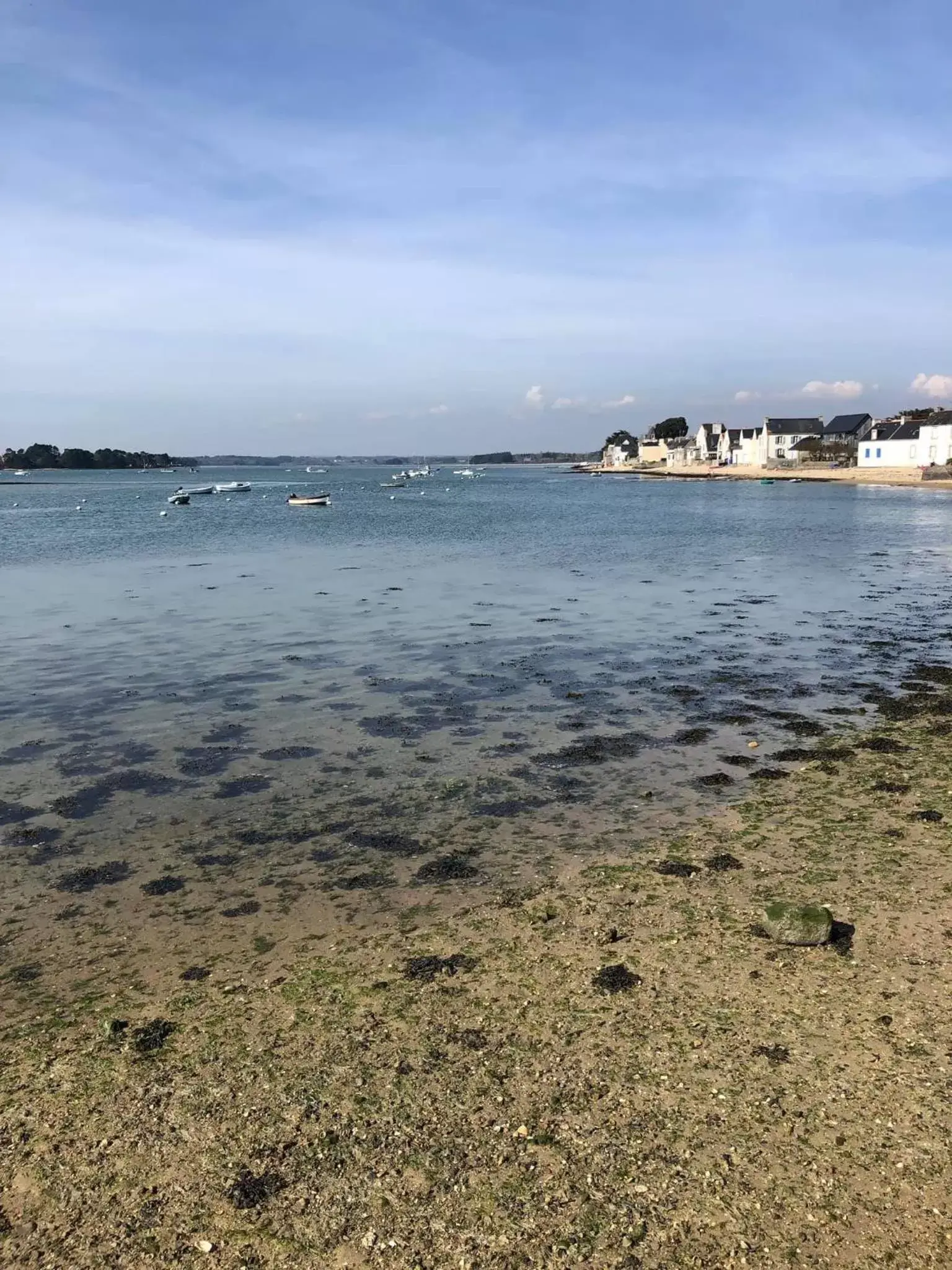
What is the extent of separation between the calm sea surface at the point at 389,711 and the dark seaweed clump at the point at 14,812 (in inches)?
2.2

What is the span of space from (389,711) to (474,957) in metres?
8.78

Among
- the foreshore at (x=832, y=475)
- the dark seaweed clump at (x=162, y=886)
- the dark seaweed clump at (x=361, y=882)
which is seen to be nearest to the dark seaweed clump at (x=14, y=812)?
the dark seaweed clump at (x=162, y=886)

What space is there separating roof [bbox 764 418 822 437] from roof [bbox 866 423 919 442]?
109 ft

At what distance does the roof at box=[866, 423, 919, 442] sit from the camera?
408 ft

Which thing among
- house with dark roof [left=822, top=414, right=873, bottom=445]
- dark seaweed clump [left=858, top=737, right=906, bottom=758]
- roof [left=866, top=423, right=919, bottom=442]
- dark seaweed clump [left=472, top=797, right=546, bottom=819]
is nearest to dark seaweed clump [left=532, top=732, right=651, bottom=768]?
Answer: dark seaweed clump [left=472, top=797, right=546, bottom=819]

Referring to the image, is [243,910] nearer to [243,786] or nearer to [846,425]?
[243,786]

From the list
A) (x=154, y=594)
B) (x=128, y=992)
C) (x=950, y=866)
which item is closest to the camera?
(x=128, y=992)

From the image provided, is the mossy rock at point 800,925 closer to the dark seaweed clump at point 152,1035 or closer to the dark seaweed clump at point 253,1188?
the dark seaweed clump at point 253,1188

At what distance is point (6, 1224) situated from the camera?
5125 millimetres

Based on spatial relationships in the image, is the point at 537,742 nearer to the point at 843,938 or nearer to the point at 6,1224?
the point at 843,938

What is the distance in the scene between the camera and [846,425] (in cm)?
15850

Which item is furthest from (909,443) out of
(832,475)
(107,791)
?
(107,791)

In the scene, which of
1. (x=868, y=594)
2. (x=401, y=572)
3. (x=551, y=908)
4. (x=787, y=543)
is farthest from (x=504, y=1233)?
(x=787, y=543)

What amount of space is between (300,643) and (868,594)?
62.3 ft
